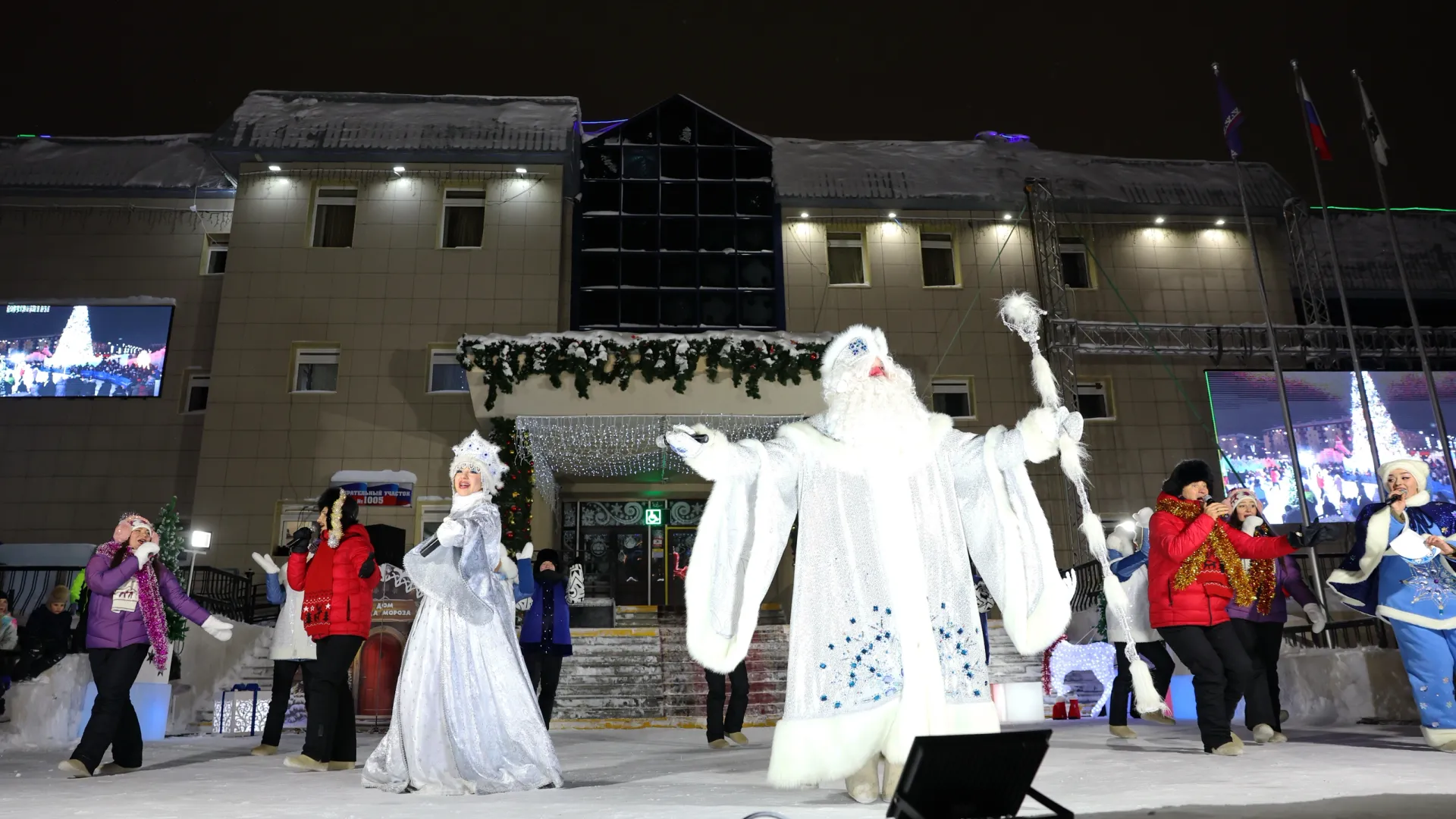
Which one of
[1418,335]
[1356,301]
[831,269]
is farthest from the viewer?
[1356,301]

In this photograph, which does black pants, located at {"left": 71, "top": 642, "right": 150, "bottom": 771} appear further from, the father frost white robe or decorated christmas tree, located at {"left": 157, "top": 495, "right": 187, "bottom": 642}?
decorated christmas tree, located at {"left": 157, "top": 495, "right": 187, "bottom": 642}

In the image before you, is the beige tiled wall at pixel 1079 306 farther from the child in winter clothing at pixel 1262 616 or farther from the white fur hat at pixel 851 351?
the white fur hat at pixel 851 351

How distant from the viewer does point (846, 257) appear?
20.8 metres

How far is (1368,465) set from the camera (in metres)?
19.2

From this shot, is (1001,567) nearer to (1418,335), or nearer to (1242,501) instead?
(1242,501)

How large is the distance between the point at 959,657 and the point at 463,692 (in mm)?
2645

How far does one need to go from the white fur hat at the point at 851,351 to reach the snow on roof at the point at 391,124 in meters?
15.5

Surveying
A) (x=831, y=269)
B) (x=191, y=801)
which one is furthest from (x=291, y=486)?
(x=191, y=801)

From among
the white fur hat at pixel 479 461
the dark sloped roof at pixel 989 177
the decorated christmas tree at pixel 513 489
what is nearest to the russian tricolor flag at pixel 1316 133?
the dark sloped roof at pixel 989 177

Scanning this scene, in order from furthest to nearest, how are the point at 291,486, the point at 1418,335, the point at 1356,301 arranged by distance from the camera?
the point at 1356,301 < the point at 291,486 < the point at 1418,335

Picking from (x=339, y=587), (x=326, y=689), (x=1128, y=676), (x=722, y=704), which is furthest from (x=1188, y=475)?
(x=326, y=689)

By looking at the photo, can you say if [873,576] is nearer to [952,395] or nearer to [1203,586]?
[1203,586]

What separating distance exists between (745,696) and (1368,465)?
16.5 metres

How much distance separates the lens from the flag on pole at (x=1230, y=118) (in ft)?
57.0
